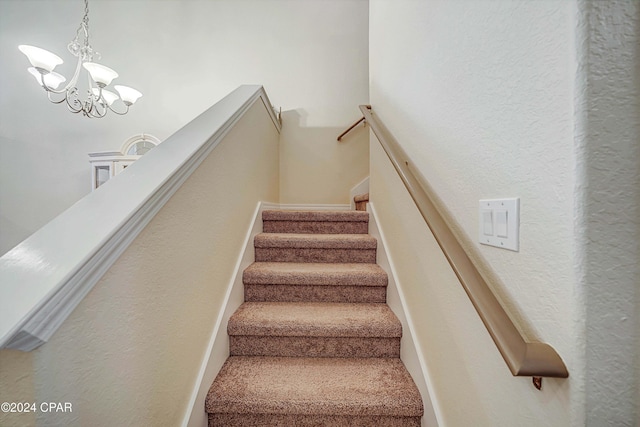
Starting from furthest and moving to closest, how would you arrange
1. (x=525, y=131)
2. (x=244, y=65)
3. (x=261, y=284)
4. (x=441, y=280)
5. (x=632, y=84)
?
(x=244, y=65)
(x=261, y=284)
(x=441, y=280)
(x=525, y=131)
(x=632, y=84)

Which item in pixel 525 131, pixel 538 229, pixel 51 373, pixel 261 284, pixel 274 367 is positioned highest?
pixel 525 131

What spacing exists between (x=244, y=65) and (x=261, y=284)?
8.62 ft

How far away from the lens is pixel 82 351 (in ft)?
1.69

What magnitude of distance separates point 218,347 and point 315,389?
1.43ft

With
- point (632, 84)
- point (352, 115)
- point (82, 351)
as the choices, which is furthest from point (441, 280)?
point (352, 115)

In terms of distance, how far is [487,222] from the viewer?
598 millimetres

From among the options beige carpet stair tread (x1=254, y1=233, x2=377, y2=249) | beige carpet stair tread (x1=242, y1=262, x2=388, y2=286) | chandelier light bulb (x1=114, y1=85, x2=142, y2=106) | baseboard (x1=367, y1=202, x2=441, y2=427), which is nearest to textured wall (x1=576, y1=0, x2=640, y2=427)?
baseboard (x1=367, y1=202, x2=441, y2=427)

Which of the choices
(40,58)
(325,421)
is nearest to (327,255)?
(325,421)

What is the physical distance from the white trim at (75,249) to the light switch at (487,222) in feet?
2.74

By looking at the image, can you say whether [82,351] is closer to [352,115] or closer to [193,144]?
[193,144]

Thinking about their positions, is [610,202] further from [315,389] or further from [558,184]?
[315,389]

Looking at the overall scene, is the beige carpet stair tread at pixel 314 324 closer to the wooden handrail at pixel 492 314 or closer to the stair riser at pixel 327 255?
the stair riser at pixel 327 255

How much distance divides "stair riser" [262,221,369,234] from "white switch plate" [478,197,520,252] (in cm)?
131

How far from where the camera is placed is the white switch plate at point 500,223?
0.52 m
